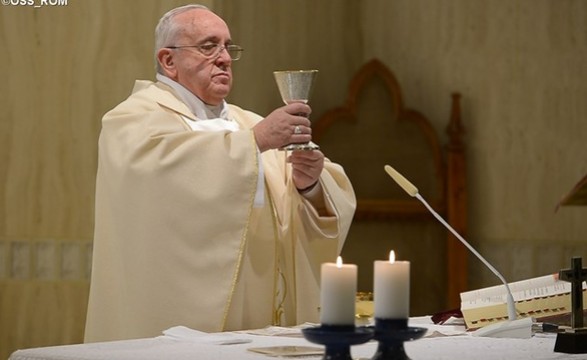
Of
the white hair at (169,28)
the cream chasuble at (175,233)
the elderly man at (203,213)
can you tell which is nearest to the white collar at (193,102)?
the elderly man at (203,213)

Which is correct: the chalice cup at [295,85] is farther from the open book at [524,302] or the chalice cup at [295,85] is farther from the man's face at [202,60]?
the open book at [524,302]

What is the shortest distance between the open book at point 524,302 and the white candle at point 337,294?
63.5 inches

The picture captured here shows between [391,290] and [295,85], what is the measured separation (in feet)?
6.77

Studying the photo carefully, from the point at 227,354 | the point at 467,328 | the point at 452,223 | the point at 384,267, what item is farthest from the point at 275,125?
the point at 452,223

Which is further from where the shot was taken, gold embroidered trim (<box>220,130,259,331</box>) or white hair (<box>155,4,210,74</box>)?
white hair (<box>155,4,210,74</box>)

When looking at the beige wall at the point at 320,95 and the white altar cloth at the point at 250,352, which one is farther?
the beige wall at the point at 320,95

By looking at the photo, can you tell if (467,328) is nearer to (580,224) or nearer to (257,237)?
(257,237)

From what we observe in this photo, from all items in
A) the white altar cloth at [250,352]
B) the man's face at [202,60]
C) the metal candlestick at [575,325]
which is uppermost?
the man's face at [202,60]

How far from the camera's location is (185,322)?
438 centimetres

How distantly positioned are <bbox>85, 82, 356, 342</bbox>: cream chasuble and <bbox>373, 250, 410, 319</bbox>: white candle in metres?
2.04

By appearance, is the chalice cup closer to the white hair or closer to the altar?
the white hair

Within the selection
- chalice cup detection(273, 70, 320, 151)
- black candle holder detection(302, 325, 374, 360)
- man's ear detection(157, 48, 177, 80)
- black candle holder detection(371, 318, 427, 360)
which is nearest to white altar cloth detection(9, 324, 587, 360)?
black candle holder detection(371, 318, 427, 360)

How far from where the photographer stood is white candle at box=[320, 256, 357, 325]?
224 cm

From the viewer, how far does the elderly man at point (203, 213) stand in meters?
4.39
